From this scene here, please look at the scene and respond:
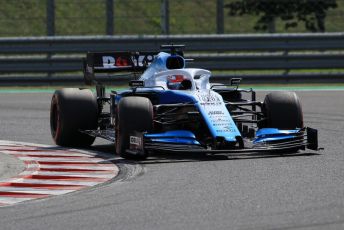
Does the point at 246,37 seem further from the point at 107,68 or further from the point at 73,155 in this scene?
the point at 73,155

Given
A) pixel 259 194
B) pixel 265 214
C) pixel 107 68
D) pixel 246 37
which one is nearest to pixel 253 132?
pixel 107 68

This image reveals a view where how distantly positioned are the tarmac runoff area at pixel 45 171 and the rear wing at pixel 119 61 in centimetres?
138

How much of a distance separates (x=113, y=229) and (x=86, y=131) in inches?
218

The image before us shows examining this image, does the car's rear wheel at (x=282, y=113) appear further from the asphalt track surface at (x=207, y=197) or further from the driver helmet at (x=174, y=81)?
the driver helmet at (x=174, y=81)

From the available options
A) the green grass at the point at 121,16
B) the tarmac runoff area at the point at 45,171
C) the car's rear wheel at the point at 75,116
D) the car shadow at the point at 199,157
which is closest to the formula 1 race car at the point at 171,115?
the car's rear wheel at the point at 75,116

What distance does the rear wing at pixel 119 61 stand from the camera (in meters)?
13.7

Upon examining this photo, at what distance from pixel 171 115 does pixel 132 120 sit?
0.65 meters

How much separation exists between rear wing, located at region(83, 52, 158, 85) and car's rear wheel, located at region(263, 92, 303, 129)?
211cm

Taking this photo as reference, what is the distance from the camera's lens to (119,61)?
13.8m

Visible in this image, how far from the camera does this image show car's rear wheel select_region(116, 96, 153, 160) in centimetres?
1137

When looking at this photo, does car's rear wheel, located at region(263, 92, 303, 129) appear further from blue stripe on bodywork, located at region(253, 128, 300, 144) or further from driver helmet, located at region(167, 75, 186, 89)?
driver helmet, located at region(167, 75, 186, 89)

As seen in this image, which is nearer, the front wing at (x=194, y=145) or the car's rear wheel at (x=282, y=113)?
the front wing at (x=194, y=145)

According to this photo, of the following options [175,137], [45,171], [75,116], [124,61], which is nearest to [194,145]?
[175,137]

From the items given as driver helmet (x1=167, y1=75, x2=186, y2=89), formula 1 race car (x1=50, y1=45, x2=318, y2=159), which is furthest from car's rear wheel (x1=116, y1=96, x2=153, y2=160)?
driver helmet (x1=167, y1=75, x2=186, y2=89)
